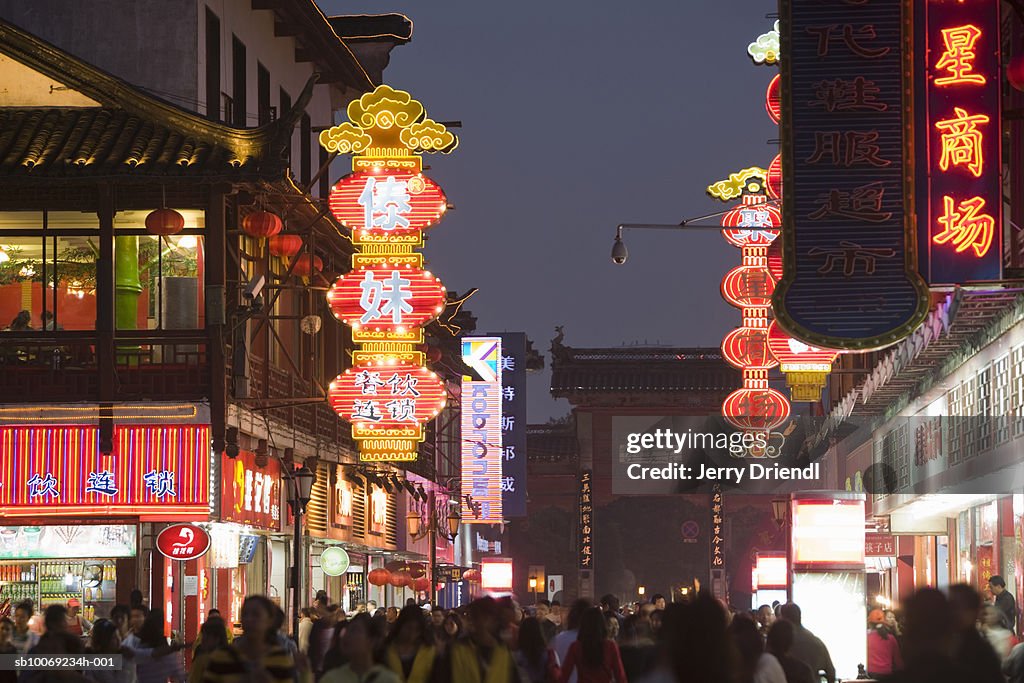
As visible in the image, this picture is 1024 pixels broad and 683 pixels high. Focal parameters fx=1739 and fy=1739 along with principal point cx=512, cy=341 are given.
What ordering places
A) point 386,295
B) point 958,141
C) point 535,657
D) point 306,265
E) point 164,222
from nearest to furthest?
point 535,657 → point 958,141 → point 164,222 → point 386,295 → point 306,265

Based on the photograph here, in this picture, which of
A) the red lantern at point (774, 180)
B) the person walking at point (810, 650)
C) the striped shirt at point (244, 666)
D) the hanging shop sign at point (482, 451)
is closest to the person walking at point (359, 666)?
the striped shirt at point (244, 666)

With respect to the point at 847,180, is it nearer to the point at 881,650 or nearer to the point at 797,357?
the point at 881,650

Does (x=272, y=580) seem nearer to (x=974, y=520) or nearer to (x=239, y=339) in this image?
(x=239, y=339)

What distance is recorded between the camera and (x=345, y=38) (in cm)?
4528

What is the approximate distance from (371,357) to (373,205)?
276cm

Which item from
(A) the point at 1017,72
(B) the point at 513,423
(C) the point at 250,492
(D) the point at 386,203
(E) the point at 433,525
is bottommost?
(E) the point at 433,525

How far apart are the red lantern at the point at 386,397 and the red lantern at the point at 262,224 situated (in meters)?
3.15

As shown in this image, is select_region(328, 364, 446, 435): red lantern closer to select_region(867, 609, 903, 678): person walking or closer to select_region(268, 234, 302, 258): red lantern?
Answer: select_region(268, 234, 302, 258): red lantern

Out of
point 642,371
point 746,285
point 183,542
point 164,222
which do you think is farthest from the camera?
point 642,371

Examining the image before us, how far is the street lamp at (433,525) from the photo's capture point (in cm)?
4553

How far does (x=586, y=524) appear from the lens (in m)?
77.6

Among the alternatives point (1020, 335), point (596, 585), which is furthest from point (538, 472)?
point (1020, 335)

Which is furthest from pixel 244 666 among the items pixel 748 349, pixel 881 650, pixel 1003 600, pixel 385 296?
pixel 748 349

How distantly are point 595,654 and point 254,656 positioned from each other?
3826 millimetres
